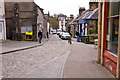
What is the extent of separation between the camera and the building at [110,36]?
576 cm

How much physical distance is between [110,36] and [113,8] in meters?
1.22

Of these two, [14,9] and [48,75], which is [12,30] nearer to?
[14,9]

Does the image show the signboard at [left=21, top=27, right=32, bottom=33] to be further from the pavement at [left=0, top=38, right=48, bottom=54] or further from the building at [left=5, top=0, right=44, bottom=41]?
the pavement at [left=0, top=38, right=48, bottom=54]

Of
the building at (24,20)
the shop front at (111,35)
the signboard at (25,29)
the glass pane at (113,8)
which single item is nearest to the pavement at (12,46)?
the building at (24,20)

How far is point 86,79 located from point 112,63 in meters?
1.37

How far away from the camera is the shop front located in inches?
230

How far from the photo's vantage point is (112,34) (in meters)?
6.55

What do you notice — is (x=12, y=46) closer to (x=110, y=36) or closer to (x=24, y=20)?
(x=24, y=20)

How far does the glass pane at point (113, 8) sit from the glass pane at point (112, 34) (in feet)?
0.83

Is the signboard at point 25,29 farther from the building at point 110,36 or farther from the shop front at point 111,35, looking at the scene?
the shop front at point 111,35

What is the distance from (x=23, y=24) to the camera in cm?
2405

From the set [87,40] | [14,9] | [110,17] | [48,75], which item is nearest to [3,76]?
[48,75]

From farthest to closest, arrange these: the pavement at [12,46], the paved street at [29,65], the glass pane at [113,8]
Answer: the pavement at [12,46]
the paved street at [29,65]
the glass pane at [113,8]

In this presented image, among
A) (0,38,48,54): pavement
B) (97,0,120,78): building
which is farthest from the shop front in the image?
(0,38,48,54): pavement
